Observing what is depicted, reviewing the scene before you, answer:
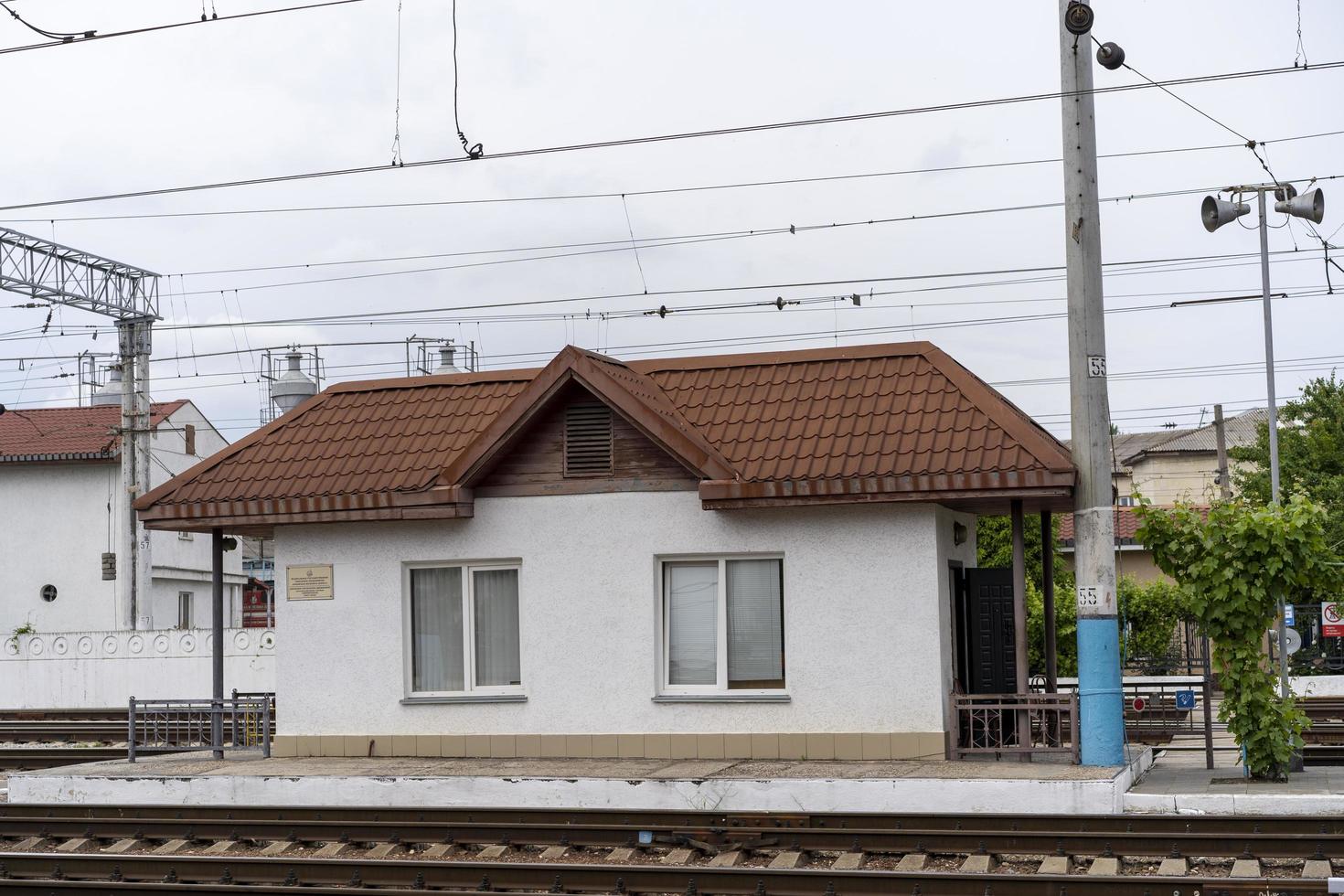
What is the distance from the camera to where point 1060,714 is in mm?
16109

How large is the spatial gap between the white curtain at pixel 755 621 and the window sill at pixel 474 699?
8.03ft

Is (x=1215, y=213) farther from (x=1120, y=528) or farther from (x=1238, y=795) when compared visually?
(x=1120, y=528)

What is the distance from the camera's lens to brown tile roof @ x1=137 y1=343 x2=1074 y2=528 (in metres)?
15.1

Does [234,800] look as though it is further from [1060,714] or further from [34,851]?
[1060,714]

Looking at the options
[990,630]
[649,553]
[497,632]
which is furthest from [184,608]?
[990,630]

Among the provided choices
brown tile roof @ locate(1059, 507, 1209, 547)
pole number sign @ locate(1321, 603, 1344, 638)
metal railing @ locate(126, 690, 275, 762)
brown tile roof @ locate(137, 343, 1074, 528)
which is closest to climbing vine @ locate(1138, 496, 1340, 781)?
brown tile roof @ locate(137, 343, 1074, 528)

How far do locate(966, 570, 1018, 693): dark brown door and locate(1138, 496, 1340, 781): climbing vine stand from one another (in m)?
2.63

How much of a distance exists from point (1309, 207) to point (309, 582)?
12599 mm

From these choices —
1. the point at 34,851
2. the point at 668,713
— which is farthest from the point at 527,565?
the point at 34,851

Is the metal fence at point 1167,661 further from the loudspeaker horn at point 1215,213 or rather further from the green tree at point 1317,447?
the loudspeaker horn at point 1215,213

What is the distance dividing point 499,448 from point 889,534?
4.35m

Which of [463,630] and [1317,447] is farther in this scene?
[1317,447]

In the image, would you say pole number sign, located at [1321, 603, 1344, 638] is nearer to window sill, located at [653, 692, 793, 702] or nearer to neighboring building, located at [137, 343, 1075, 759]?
neighboring building, located at [137, 343, 1075, 759]

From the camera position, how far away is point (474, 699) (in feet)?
54.8
